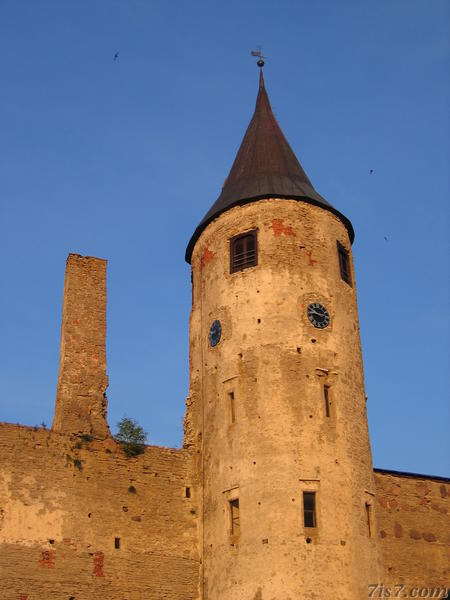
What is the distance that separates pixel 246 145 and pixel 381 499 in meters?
13.2

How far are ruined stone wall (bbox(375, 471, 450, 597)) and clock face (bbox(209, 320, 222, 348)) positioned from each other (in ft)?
23.2

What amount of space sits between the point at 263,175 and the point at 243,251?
10.8ft

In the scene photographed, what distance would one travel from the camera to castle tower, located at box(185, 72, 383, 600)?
85.5 feet

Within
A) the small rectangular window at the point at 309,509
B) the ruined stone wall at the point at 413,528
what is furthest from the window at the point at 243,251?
the ruined stone wall at the point at 413,528

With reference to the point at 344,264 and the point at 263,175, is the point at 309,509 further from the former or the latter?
the point at 263,175

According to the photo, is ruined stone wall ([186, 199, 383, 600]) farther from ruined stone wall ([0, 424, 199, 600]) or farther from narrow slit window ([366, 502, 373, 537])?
ruined stone wall ([0, 424, 199, 600])

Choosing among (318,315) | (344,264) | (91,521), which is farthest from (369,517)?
(344,264)

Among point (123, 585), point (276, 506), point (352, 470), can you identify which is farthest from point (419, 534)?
point (123, 585)

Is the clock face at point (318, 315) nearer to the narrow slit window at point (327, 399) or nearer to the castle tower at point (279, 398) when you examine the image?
the castle tower at point (279, 398)

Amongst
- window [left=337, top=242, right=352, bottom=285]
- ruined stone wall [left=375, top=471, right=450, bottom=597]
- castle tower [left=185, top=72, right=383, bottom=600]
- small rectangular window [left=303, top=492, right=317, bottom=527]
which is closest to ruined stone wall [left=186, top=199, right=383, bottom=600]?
castle tower [left=185, top=72, right=383, bottom=600]

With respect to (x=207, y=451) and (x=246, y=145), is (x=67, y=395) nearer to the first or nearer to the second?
(x=207, y=451)

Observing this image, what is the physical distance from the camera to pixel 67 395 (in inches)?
1137

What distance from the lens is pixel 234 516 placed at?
2733 centimetres

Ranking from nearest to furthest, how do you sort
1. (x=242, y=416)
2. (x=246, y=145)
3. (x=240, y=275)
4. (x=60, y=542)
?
(x=60, y=542) → (x=242, y=416) → (x=240, y=275) → (x=246, y=145)
